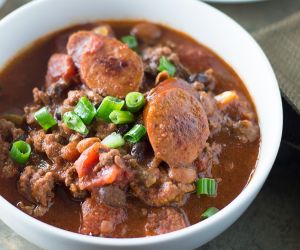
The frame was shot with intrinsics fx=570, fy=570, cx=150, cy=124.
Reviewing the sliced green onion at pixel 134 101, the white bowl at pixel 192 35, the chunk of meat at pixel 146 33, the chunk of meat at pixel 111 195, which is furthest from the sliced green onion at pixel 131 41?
the chunk of meat at pixel 111 195

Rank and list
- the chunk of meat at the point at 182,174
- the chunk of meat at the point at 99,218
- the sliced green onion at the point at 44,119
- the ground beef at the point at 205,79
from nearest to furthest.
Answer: the chunk of meat at the point at 99,218 < the chunk of meat at the point at 182,174 < the sliced green onion at the point at 44,119 < the ground beef at the point at 205,79

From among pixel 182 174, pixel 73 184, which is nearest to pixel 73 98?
pixel 73 184

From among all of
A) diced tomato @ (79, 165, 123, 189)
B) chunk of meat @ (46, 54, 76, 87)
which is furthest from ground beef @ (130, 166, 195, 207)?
chunk of meat @ (46, 54, 76, 87)

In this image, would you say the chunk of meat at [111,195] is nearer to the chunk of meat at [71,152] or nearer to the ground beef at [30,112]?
the chunk of meat at [71,152]

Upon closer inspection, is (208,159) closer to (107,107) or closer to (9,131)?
(107,107)

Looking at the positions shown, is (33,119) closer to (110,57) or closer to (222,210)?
(110,57)

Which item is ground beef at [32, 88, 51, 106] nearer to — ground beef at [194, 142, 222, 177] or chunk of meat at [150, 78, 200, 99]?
chunk of meat at [150, 78, 200, 99]

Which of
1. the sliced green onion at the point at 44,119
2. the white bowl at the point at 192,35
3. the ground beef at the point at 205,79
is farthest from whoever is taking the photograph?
the ground beef at the point at 205,79

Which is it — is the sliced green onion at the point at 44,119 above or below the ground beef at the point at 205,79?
above
